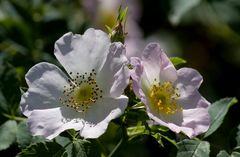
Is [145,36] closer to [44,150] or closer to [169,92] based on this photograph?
[169,92]

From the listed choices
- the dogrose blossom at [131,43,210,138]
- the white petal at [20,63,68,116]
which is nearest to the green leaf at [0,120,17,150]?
the white petal at [20,63,68,116]

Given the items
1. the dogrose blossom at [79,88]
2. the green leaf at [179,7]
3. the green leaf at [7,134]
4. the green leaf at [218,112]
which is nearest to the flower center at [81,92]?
the dogrose blossom at [79,88]

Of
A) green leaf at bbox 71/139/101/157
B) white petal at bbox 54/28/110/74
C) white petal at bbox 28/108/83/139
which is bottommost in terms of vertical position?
green leaf at bbox 71/139/101/157

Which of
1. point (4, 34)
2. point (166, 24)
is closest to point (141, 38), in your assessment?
point (166, 24)

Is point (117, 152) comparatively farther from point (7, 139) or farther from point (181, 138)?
point (7, 139)

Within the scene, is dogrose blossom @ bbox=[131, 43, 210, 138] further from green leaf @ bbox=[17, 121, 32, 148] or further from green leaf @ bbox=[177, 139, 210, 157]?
green leaf @ bbox=[17, 121, 32, 148]

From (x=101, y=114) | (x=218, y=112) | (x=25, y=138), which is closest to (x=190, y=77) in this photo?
(x=218, y=112)

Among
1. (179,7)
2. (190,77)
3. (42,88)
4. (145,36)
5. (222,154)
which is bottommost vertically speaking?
(145,36)
